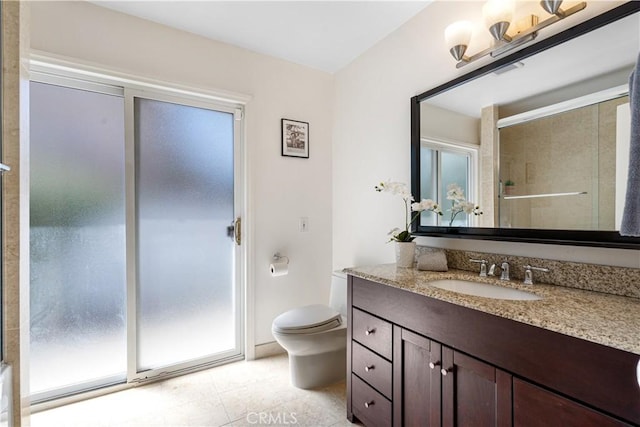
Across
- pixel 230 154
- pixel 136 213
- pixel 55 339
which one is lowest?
pixel 55 339

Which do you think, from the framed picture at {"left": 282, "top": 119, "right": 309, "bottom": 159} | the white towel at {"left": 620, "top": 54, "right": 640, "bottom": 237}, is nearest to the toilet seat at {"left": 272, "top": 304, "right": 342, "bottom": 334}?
the framed picture at {"left": 282, "top": 119, "right": 309, "bottom": 159}

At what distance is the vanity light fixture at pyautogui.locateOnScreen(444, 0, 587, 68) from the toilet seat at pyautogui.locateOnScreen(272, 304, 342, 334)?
1602 millimetres

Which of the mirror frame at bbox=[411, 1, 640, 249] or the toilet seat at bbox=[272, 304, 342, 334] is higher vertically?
the mirror frame at bbox=[411, 1, 640, 249]

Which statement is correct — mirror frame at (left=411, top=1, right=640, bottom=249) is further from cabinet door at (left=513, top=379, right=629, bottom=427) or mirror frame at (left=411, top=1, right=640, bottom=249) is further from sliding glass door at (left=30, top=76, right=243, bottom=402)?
sliding glass door at (left=30, top=76, right=243, bottom=402)

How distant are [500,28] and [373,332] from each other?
1490mm

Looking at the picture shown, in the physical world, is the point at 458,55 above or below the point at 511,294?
above

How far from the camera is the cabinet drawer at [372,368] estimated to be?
1.35m

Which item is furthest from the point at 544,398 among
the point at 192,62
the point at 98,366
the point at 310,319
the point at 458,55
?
the point at 192,62

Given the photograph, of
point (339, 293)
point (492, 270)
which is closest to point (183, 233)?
point (339, 293)

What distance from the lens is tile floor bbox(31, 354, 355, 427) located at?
1.62 metres

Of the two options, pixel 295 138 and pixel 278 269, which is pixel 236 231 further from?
pixel 295 138

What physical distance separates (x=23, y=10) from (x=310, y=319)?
72.6 inches

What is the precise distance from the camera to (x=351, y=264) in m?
2.44

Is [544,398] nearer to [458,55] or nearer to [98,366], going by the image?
[458,55]
